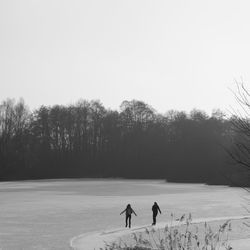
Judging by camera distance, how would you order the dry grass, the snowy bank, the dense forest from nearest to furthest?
the dry grass < the snowy bank < the dense forest

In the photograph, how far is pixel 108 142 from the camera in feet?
312

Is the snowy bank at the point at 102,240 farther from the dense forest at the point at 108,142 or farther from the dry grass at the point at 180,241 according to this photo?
the dense forest at the point at 108,142

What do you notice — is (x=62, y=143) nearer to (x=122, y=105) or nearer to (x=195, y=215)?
(x=122, y=105)

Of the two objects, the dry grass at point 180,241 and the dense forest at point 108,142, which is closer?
the dry grass at point 180,241

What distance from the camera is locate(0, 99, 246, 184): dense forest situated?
269 ft

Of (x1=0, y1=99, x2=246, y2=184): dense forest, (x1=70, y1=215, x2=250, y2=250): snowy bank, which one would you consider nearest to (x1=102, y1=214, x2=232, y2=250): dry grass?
(x1=70, y1=215, x2=250, y2=250): snowy bank

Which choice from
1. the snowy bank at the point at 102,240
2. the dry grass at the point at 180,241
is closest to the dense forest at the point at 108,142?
the snowy bank at the point at 102,240

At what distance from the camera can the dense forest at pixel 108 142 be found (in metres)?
81.9

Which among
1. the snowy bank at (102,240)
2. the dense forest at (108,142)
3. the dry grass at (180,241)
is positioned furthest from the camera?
the dense forest at (108,142)

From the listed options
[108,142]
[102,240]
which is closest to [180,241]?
[102,240]

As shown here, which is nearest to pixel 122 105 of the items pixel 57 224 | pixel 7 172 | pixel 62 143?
pixel 62 143

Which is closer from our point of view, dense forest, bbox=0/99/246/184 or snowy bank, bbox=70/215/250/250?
snowy bank, bbox=70/215/250/250

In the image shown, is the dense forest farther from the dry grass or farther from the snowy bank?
the dry grass

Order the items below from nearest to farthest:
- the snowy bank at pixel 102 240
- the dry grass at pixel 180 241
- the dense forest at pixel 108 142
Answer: the dry grass at pixel 180 241, the snowy bank at pixel 102 240, the dense forest at pixel 108 142
